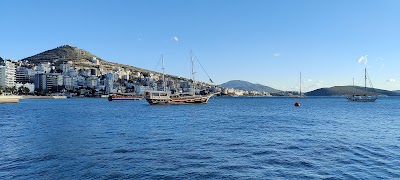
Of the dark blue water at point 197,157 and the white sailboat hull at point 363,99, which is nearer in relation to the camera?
the dark blue water at point 197,157

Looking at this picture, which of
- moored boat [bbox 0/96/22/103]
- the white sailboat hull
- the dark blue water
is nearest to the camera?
the dark blue water

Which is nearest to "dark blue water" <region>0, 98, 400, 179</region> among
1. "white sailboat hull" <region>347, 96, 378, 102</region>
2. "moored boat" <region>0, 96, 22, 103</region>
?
"moored boat" <region>0, 96, 22, 103</region>

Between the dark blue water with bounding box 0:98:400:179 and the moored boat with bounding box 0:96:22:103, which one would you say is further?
the moored boat with bounding box 0:96:22:103

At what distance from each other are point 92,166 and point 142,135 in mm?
15069

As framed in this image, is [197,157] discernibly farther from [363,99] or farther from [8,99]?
[363,99]

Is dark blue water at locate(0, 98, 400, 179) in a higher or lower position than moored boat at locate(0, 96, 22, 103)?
lower

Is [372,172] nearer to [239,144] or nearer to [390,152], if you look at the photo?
[390,152]

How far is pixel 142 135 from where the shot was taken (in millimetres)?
35188

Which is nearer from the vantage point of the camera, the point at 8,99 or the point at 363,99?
the point at 8,99

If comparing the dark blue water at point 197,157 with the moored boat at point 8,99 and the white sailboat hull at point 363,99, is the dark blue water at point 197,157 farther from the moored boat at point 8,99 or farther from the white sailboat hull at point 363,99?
the white sailboat hull at point 363,99

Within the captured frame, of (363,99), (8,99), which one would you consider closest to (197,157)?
(8,99)

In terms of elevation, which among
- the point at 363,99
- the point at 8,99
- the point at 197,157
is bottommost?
the point at 197,157

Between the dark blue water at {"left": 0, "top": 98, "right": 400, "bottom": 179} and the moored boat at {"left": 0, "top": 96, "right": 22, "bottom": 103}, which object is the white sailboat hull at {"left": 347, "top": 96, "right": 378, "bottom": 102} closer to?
the dark blue water at {"left": 0, "top": 98, "right": 400, "bottom": 179}

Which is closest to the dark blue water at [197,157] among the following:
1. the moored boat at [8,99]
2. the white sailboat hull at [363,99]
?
the moored boat at [8,99]
